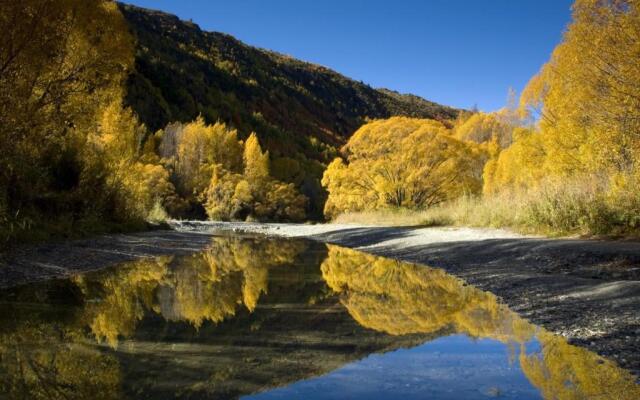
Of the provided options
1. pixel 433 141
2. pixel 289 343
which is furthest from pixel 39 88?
pixel 433 141

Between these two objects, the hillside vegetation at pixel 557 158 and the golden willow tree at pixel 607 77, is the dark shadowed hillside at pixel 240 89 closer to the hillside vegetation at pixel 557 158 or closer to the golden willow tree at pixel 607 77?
the hillside vegetation at pixel 557 158

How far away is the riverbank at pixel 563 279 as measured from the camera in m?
4.38

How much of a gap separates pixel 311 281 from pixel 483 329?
409cm

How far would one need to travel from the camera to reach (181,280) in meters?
8.40

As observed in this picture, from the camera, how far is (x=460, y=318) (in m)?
5.56

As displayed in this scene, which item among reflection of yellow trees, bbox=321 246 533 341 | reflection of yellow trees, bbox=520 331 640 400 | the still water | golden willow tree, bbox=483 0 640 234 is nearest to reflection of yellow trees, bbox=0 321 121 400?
the still water

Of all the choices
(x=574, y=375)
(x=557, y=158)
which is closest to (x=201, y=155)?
(x=557, y=158)

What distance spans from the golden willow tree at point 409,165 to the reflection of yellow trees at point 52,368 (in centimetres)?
2379

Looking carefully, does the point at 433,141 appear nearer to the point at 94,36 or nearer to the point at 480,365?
the point at 94,36

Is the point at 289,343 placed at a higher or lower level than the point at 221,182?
lower

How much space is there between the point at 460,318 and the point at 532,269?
344 centimetres

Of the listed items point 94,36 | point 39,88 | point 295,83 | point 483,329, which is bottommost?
point 483,329

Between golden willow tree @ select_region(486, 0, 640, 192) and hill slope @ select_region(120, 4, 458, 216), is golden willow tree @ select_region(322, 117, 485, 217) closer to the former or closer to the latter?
golden willow tree @ select_region(486, 0, 640, 192)

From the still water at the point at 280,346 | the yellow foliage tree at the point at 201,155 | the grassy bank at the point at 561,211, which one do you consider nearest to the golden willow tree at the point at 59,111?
the still water at the point at 280,346
